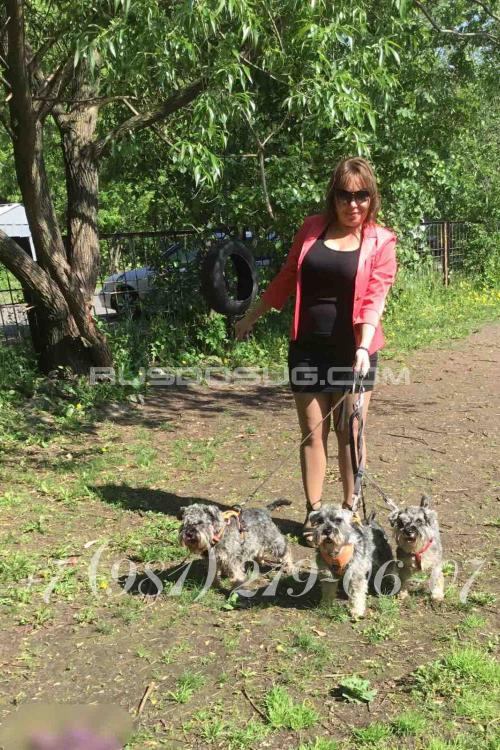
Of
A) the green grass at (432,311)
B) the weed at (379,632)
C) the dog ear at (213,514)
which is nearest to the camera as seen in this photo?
the weed at (379,632)

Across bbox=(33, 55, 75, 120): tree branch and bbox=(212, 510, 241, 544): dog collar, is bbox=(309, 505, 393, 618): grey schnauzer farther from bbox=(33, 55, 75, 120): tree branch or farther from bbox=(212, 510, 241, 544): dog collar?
bbox=(33, 55, 75, 120): tree branch

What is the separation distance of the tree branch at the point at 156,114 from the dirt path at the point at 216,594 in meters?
2.99

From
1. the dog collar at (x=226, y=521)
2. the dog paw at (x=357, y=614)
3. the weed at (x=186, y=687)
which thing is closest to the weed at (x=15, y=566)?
the dog collar at (x=226, y=521)

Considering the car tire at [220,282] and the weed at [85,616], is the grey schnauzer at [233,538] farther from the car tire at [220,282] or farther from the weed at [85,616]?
the car tire at [220,282]

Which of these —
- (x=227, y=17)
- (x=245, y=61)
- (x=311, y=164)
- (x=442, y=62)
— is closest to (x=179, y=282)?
(x=311, y=164)

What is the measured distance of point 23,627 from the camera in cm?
343

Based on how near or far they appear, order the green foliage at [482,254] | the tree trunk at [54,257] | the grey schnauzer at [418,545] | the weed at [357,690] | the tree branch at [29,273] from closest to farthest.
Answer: the weed at [357,690] < the grey schnauzer at [418,545] < the tree trunk at [54,257] < the tree branch at [29,273] < the green foliage at [482,254]

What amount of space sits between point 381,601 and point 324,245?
6.44 feet

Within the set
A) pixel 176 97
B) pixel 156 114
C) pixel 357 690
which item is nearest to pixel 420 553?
pixel 357 690

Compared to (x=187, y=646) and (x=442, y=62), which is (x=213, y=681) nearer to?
(x=187, y=646)

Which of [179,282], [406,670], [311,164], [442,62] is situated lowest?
[406,670]

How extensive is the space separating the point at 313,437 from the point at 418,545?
38.1 inches

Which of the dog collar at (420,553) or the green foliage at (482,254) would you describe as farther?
the green foliage at (482,254)

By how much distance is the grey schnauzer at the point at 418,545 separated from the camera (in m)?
3.34
